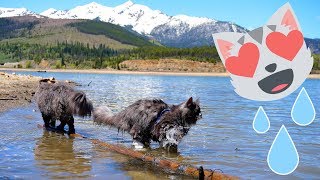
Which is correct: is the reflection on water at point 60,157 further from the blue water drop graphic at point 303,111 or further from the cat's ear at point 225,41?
the blue water drop graphic at point 303,111

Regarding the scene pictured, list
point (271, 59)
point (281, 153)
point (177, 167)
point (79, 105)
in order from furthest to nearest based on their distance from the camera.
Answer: point (79, 105) → point (177, 167) → point (281, 153) → point (271, 59)

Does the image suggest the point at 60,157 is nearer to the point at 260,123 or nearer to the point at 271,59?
the point at 260,123

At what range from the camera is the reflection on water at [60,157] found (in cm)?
981

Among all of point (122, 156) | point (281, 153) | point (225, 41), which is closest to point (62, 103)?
point (122, 156)

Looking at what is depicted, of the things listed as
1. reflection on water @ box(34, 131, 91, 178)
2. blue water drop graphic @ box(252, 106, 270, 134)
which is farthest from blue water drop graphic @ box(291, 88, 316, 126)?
reflection on water @ box(34, 131, 91, 178)

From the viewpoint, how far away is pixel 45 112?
15180mm

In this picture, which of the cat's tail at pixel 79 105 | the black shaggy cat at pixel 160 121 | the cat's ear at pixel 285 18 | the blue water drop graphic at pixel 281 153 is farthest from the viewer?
the cat's tail at pixel 79 105

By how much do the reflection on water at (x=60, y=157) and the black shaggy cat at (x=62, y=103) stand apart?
69 centimetres

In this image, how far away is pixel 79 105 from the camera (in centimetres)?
1415

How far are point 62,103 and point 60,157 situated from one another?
3373 millimetres

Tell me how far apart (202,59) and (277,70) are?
185336 millimetres

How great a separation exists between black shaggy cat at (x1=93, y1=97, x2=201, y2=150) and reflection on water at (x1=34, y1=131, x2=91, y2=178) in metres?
1.71

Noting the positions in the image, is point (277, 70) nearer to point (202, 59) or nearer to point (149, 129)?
point (149, 129)

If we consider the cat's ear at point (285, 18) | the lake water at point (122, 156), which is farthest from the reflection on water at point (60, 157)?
the cat's ear at point (285, 18)
